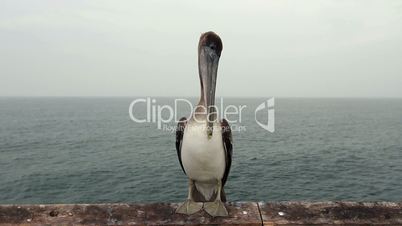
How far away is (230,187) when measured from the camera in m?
19.2

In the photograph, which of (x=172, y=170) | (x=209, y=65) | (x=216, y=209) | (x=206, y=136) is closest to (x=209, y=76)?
(x=209, y=65)

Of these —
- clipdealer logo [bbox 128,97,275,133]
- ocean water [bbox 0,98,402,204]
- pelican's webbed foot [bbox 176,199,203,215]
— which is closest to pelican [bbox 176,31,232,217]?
pelican's webbed foot [bbox 176,199,203,215]

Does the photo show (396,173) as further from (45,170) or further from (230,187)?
(45,170)

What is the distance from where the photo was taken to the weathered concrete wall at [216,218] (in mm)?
3391

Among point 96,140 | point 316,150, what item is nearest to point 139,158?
point 96,140

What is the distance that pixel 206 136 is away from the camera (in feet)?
13.4

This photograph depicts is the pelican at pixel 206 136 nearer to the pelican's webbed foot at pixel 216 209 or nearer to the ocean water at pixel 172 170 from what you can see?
the pelican's webbed foot at pixel 216 209

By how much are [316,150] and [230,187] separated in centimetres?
1451

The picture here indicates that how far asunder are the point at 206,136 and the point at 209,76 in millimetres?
720

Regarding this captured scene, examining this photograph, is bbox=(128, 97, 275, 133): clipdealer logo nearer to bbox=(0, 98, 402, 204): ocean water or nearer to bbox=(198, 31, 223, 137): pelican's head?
bbox=(198, 31, 223, 137): pelican's head

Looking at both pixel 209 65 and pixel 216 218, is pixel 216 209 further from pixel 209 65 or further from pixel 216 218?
pixel 209 65

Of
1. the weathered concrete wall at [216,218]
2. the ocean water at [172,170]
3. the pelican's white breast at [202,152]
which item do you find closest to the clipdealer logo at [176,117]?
the pelican's white breast at [202,152]

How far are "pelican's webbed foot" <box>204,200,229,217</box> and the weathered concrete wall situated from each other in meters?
0.06

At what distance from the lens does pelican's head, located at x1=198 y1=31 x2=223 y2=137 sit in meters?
4.06
